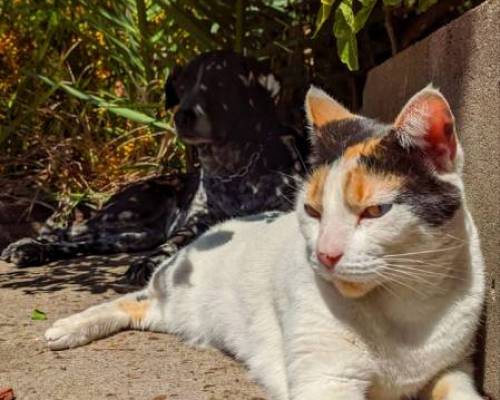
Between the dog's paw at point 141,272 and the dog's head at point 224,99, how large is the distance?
822 mm

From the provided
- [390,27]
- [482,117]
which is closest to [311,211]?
[482,117]

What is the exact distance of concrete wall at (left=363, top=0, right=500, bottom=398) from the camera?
85.2 inches

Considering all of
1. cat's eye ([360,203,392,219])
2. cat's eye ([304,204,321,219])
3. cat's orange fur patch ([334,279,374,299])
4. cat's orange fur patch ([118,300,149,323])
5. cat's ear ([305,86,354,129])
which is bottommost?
cat's orange fur patch ([118,300,149,323])

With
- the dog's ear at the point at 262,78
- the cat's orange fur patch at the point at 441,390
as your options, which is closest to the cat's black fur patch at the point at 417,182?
the cat's orange fur patch at the point at 441,390

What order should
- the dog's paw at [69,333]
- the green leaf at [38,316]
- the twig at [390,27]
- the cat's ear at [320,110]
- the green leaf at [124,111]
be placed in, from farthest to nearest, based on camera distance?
the green leaf at [124,111], the twig at [390,27], the green leaf at [38,316], the dog's paw at [69,333], the cat's ear at [320,110]

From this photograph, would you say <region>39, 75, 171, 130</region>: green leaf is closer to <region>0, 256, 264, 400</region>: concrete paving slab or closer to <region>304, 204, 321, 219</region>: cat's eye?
<region>0, 256, 264, 400</region>: concrete paving slab

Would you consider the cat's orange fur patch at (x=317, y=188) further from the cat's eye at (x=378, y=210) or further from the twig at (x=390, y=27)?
the twig at (x=390, y=27)

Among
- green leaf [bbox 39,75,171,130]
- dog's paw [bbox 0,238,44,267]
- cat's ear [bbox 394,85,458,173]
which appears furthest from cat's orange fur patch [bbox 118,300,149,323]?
green leaf [bbox 39,75,171,130]

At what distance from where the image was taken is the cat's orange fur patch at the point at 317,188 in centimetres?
206

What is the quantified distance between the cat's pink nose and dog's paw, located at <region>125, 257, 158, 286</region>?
6.76 ft

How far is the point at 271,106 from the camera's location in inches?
184

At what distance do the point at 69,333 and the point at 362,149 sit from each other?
4.71ft

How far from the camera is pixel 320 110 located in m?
2.33

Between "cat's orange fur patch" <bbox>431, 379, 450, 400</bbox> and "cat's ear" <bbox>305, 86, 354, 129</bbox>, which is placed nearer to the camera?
"cat's orange fur patch" <bbox>431, 379, 450, 400</bbox>
